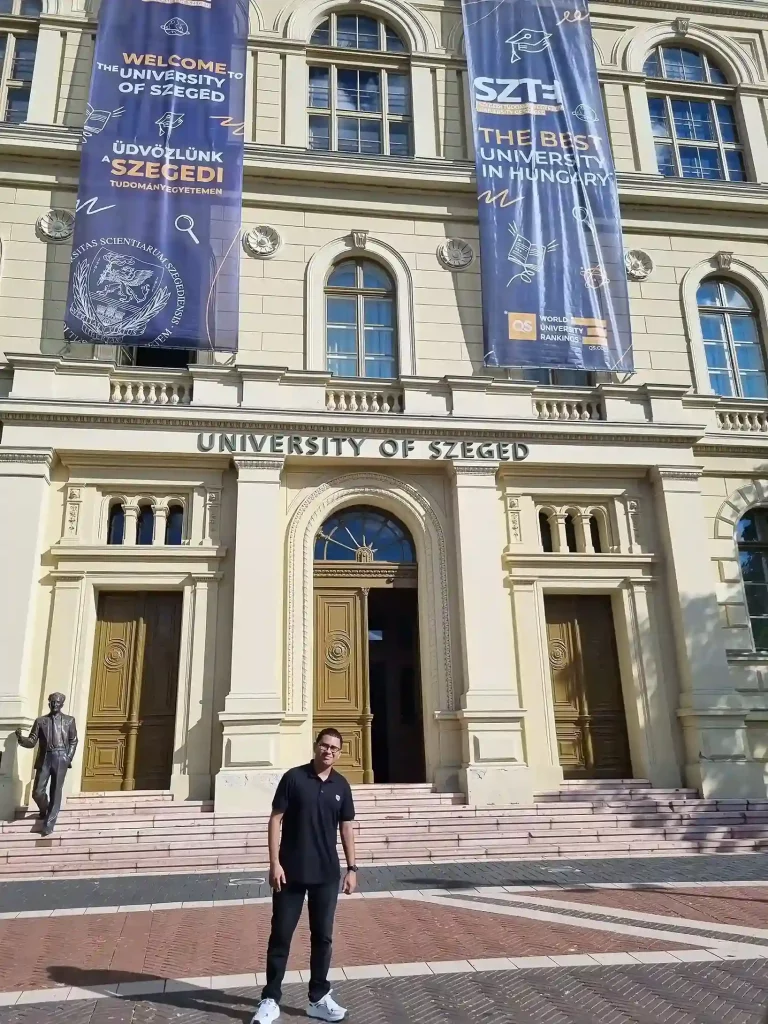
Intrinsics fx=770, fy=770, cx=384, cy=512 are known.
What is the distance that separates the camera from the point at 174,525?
14.0 m

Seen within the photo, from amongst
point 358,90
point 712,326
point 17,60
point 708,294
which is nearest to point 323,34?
point 358,90

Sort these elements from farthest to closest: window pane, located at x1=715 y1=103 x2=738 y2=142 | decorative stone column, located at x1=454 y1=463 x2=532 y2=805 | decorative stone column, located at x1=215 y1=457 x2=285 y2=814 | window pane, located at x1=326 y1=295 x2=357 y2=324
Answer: window pane, located at x1=715 y1=103 x2=738 y2=142 → window pane, located at x1=326 y1=295 x2=357 y2=324 → decorative stone column, located at x1=454 y1=463 x2=532 y2=805 → decorative stone column, located at x1=215 y1=457 x2=285 y2=814

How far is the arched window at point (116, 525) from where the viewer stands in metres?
13.7

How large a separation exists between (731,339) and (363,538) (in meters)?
9.36

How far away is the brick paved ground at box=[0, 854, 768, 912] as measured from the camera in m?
8.45

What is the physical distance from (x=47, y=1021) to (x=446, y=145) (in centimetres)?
1720

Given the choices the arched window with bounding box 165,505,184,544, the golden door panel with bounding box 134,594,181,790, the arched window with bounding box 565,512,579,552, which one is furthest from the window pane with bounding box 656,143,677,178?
the golden door panel with bounding box 134,594,181,790

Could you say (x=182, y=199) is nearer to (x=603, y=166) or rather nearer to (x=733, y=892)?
(x=603, y=166)

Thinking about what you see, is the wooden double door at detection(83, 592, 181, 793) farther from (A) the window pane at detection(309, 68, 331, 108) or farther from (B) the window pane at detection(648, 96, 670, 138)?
(B) the window pane at detection(648, 96, 670, 138)

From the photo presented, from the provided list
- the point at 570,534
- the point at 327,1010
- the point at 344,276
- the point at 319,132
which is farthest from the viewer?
the point at 319,132

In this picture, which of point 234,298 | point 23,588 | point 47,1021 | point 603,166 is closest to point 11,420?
point 23,588

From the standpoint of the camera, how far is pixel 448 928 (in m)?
6.80

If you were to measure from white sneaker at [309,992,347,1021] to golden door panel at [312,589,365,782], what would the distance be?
8.46 metres

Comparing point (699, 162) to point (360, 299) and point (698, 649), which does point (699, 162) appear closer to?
point (360, 299)
